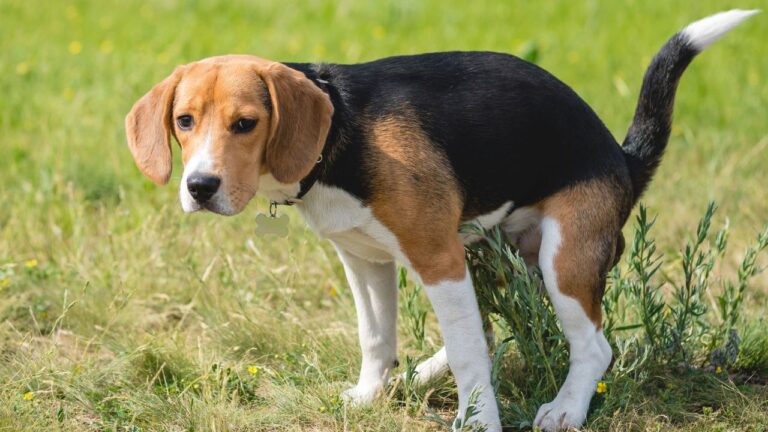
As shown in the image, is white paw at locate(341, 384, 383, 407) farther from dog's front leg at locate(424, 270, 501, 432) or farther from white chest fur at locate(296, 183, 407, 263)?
white chest fur at locate(296, 183, 407, 263)

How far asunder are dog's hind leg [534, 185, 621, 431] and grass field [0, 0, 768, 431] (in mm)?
123

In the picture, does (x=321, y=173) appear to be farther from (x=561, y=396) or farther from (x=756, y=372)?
(x=756, y=372)

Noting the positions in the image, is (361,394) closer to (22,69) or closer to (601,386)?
(601,386)

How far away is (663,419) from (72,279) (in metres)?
2.98

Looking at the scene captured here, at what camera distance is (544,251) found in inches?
167

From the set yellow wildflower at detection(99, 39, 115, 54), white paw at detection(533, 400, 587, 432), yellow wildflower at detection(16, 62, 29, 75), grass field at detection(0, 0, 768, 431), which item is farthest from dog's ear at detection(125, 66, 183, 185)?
yellow wildflower at detection(99, 39, 115, 54)

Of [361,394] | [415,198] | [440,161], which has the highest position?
[440,161]

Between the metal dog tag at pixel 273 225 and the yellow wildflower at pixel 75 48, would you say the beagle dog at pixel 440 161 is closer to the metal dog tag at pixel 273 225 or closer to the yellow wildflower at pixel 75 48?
the metal dog tag at pixel 273 225

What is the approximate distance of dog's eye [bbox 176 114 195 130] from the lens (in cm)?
377

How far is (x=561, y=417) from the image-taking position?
423cm

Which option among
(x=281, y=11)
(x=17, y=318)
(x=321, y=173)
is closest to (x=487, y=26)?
(x=281, y=11)

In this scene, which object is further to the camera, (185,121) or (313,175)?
(313,175)

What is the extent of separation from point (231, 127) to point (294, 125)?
22 centimetres

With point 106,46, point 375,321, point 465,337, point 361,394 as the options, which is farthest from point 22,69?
point 465,337
